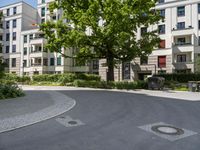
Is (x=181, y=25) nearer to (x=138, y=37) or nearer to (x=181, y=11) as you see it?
(x=181, y=11)

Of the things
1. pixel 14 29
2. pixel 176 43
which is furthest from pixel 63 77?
pixel 14 29

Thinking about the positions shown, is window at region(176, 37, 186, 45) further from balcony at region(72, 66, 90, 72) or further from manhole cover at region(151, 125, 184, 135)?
manhole cover at region(151, 125, 184, 135)

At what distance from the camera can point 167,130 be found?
6.43 meters

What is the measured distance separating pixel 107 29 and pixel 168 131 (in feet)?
54.6

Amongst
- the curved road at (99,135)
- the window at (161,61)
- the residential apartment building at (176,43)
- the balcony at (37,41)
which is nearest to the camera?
the curved road at (99,135)

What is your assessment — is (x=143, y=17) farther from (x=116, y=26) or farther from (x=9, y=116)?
(x=9, y=116)

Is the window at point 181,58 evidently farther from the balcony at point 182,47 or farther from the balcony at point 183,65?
the balcony at point 182,47

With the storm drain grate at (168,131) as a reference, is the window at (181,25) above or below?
above

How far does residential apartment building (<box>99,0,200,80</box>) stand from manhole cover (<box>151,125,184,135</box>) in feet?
92.7

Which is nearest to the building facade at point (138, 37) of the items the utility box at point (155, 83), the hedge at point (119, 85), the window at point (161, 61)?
the window at point (161, 61)

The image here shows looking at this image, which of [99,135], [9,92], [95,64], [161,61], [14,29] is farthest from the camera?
[14,29]

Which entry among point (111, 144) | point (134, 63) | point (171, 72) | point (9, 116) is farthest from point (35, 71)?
point (111, 144)

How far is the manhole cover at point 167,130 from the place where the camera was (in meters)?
6.22

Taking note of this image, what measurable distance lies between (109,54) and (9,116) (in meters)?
17.7
